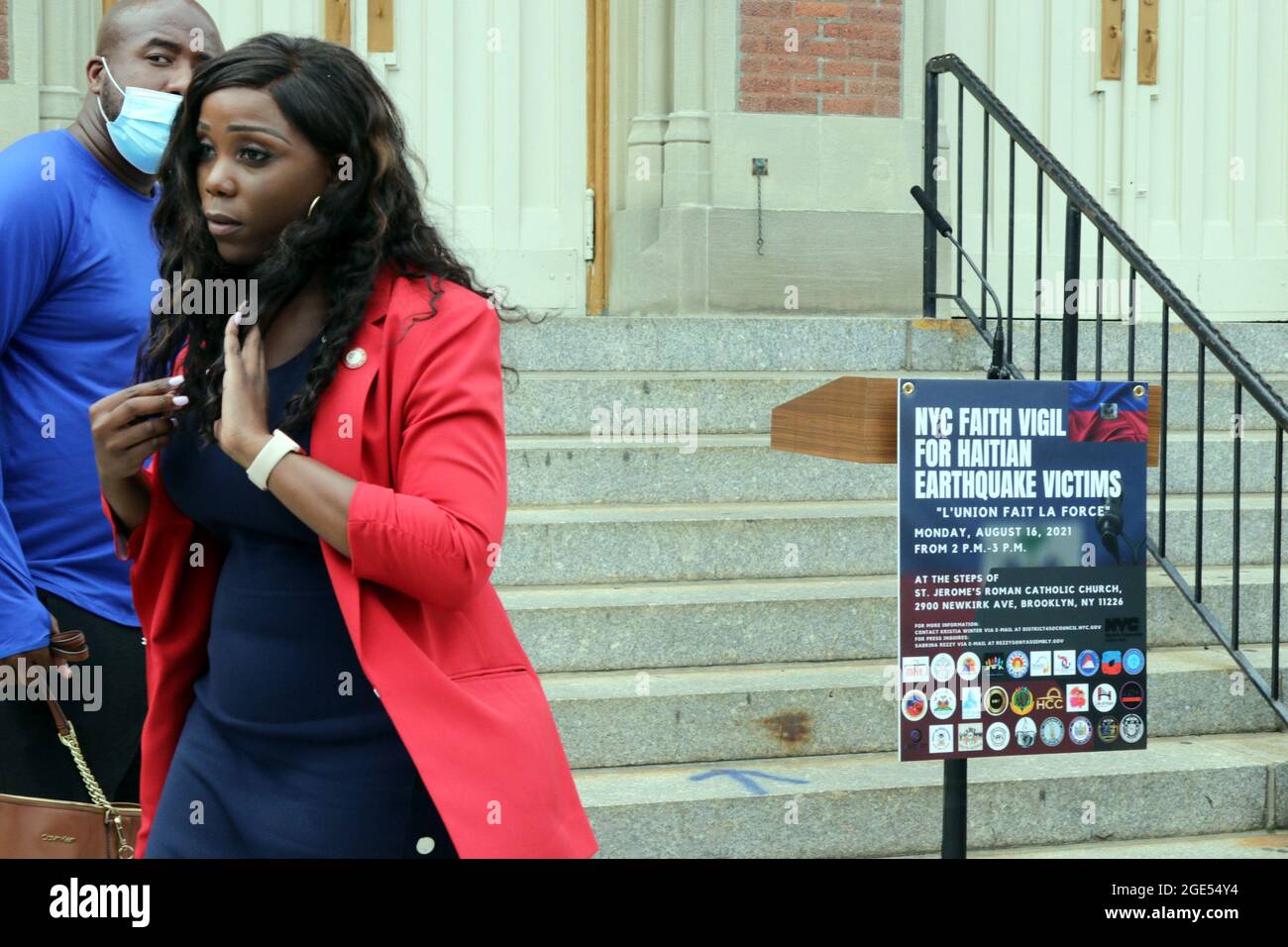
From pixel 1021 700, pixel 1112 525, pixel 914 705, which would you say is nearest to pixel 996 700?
pixel 1021 700

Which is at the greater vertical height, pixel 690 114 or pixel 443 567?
pixel 690 114

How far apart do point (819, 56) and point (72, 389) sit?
228 inches

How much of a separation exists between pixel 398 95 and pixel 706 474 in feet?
10.1

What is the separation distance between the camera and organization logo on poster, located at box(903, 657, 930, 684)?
10.4 feet

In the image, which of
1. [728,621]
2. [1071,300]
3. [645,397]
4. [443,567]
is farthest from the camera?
[645,397]

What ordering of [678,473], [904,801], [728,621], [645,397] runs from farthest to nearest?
[645,397] < [678,473] < [728,621] < [904,801]

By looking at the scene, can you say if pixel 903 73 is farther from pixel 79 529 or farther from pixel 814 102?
pixel 79 529

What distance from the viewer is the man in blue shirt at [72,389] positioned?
106 inches

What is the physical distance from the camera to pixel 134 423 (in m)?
2.17

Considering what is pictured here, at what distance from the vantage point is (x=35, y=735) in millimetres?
2654

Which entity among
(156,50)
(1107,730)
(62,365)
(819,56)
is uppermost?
(819,56)

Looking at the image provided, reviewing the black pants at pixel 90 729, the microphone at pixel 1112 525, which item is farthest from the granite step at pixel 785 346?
the black pants at pixel 90 729

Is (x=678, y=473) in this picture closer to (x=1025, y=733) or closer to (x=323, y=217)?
(x=1025, y=733)
